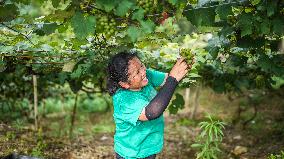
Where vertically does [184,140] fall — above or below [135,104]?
below

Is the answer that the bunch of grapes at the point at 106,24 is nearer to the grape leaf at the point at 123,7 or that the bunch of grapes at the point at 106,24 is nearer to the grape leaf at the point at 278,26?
the grape leaf at the point at 123,7

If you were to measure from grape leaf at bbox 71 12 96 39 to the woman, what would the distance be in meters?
0.63

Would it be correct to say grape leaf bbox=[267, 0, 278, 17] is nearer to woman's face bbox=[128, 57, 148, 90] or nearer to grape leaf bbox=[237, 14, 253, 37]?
grape leaf bbox=[237, 14, 253, 37]

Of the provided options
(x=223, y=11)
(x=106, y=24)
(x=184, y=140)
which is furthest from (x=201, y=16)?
(x=184, y=140)

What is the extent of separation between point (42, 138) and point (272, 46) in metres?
3.34

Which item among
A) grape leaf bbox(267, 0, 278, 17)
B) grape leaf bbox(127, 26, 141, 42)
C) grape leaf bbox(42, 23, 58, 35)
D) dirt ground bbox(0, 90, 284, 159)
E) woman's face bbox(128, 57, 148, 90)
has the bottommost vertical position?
dirt ground bbox(0, 90, 284, 159)

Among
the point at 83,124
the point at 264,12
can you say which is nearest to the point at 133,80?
the point at 264,12

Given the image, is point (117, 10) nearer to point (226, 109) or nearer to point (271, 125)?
point (271, 125)

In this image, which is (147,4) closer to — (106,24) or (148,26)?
(148,26)

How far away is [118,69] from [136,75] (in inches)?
6.2

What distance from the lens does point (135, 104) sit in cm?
289

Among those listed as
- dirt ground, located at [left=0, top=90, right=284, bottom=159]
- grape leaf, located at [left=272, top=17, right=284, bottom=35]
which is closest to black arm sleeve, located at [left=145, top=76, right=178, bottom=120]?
grape leaf, located at [left=272, top=17, right=284, bottom=35]

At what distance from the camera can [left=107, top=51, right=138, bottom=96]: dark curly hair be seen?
2.99m

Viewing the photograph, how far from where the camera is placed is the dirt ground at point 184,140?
5.05 metres
